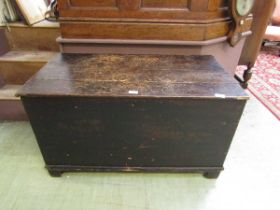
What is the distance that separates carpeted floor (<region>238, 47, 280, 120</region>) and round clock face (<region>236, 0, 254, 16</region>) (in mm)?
1014

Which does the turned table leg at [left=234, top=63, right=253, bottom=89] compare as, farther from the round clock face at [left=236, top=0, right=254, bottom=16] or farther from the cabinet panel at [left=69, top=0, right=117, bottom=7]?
the cabinet panel at [left=69, top=0, right=117, bottom=7]

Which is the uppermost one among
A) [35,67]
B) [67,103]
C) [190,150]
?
[67,103]

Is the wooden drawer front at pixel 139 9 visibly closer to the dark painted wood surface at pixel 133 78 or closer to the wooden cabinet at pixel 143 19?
the wooden cabinet at pixel 143 19

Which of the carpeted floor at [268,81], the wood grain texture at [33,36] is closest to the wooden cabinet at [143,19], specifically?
the wood grain texture at [33,36]

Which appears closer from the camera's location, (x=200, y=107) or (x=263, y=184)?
(x=200, y=107)

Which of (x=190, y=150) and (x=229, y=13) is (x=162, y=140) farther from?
(x=229, y=13)

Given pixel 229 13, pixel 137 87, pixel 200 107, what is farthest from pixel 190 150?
pixel 229 13

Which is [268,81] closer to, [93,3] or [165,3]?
[165,3]

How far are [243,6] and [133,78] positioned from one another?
2.96 feet

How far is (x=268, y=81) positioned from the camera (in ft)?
7.98

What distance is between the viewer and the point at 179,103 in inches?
38.4

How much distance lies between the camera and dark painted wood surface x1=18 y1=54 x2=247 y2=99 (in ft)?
3.16

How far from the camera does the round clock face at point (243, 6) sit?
1316mm

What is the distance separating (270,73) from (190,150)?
2.12 m
